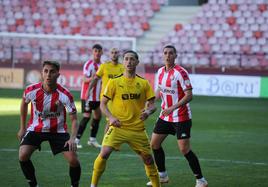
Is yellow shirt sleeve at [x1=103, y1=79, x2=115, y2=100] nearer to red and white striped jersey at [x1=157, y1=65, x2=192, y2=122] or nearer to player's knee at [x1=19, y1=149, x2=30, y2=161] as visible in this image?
player's knee at [x1=19, y1=149, x2=30, y2=161]

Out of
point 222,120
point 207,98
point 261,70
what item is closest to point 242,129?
point 222,120

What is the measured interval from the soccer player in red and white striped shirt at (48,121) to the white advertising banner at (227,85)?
19.6 metres

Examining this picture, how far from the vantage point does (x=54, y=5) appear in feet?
127

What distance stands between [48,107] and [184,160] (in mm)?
4781

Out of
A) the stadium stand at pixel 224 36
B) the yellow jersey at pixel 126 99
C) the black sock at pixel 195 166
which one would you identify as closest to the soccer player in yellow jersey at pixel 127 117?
the yellow jersey at pixel 126 99

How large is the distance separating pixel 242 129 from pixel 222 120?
235 centimetres

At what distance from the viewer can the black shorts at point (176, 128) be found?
1089 centimetres

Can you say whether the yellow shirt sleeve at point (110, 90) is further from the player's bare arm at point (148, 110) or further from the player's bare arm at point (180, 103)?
the player's bare arm at point (180, 103)

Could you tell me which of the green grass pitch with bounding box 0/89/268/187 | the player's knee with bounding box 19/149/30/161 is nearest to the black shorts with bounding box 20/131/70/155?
the player's knee with bounding box 19/149/30/161

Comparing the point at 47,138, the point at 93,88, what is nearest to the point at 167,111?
the point at 47,138

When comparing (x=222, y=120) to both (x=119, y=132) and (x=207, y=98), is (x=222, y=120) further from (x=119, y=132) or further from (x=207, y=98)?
(x=119, y=132)

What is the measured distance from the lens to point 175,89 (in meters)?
11.0

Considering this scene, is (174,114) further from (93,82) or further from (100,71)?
(100,71)

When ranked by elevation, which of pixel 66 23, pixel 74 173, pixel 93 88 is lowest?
pixel 74 173
